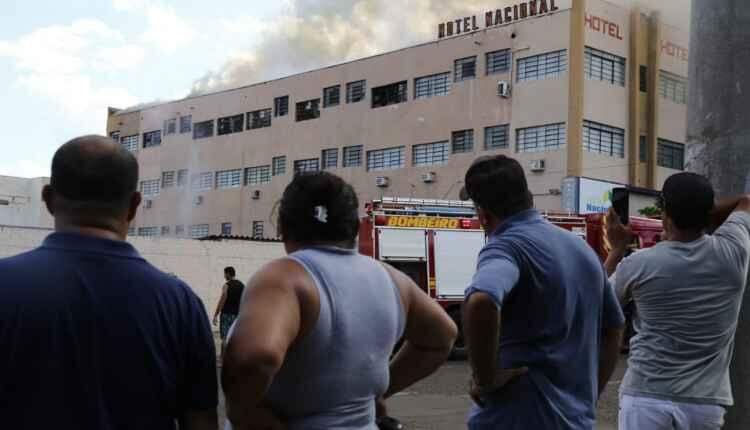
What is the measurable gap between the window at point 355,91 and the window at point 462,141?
5.84 metres

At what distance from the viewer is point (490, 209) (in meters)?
3.43

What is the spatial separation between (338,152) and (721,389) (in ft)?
128

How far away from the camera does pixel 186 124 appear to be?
50562 mm

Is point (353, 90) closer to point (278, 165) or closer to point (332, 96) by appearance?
point (332, 96)

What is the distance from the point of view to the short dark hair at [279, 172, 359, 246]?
279 cm

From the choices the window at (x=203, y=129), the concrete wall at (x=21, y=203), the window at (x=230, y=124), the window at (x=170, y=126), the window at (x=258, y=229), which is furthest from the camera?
the concrete wall at (x=21, y=203)

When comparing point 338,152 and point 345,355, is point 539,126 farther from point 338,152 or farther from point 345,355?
point 345,355

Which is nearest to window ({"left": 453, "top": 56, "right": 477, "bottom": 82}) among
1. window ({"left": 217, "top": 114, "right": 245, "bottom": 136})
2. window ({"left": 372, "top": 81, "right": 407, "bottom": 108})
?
window ({"left": 372, "top": 81, "right": 407, "bottom": 108})

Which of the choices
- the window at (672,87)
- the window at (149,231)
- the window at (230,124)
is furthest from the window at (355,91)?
the window at (149,231)

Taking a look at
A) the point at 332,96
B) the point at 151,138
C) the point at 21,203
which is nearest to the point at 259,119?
the point at 332,96

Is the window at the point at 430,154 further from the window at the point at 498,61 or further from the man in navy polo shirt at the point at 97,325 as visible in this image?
the man in navy polo shirt at the point at 97,325

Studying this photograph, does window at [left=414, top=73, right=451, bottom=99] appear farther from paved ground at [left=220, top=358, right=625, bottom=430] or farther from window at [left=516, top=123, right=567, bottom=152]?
paved ground at [left=220, top=358, right=625, bottom=430]

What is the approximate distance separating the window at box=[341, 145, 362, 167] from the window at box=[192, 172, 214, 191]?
10.1 meters

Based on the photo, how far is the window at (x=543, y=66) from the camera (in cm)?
3391
